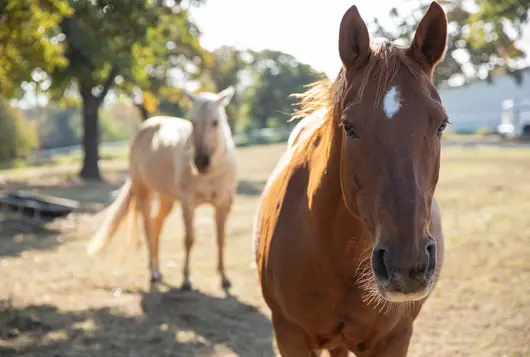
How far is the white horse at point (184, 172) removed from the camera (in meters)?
5.95

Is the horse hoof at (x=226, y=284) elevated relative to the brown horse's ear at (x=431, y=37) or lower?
lower

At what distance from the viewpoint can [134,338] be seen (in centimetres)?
467

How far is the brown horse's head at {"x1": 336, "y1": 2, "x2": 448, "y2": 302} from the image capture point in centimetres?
170

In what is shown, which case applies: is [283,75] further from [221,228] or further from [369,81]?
[369,81]

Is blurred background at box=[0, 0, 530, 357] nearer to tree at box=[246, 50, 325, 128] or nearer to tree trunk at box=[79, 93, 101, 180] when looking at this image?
tree at box=[246, 50, 325, 128]

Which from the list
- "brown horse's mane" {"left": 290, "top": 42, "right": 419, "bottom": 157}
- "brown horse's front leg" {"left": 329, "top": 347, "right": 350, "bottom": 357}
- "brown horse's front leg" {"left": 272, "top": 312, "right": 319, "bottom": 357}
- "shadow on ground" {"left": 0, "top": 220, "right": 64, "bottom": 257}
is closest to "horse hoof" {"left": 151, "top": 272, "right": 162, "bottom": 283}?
"shadow on ground" {"left": 0, "top": 220, "right": 64, "bottom": 257}

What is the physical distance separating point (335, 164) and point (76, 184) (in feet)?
54.4

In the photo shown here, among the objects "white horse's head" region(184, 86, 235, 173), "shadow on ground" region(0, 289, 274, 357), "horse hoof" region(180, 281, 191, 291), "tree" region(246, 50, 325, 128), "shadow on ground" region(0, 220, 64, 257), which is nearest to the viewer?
"tree" region(246, 50, 325, 128)

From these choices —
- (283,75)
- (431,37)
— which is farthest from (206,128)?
(431,37)

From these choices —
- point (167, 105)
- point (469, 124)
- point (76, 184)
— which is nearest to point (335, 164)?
point (76, 184)

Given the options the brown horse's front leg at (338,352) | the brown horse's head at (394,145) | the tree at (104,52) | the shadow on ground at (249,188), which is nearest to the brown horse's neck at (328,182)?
the brown horse's head at (394,145)

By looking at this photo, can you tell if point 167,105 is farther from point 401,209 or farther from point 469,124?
point 401,209

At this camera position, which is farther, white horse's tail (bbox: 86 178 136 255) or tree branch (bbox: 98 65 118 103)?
tree branch (bbox: 98 65 118 103)

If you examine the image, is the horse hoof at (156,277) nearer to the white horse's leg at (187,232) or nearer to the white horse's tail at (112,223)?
the white horse's leg at (187,232)
